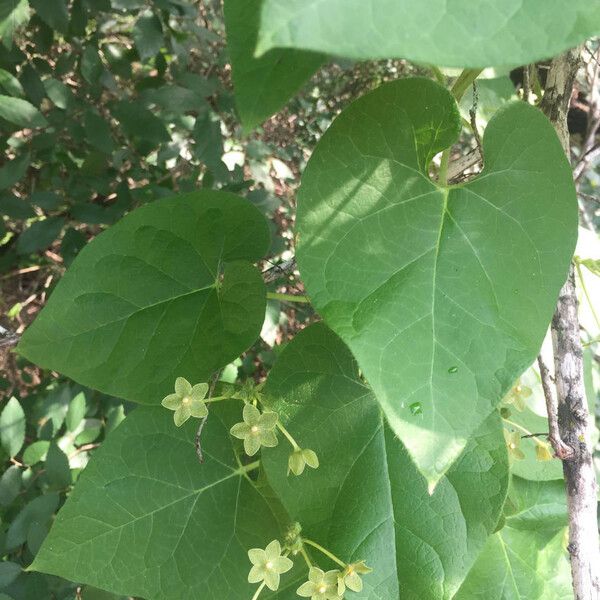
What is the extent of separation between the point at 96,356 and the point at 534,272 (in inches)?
20.4

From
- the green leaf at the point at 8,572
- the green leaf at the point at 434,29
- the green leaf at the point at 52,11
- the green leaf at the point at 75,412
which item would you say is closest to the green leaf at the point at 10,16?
the green leaf at the point at 52,11

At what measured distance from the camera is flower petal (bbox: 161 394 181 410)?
718 millimetres

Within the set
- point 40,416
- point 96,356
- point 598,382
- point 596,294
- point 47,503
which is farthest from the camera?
point 598,382

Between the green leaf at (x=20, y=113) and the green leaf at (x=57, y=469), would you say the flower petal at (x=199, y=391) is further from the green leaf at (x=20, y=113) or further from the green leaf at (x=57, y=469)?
the green leaf at (x=20, y=113)

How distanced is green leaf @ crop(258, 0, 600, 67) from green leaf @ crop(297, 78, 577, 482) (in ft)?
0.73

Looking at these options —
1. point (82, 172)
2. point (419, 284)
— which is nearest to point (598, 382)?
point (419, 284)

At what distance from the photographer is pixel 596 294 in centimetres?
100

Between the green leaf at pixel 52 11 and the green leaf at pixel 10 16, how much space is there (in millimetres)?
26

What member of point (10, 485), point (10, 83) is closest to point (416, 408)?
point (10, 485)

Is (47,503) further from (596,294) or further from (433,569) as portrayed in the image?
(596,294)

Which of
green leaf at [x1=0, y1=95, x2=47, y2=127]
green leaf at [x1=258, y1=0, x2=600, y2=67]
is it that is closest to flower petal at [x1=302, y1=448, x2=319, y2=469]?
green leaf at [x1=258, y1=0, x2=600, y2=67]

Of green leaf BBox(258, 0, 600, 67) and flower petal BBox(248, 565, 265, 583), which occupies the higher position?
green leaf BBox(258, 0, 600, 67)

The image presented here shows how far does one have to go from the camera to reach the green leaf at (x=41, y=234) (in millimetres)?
1460

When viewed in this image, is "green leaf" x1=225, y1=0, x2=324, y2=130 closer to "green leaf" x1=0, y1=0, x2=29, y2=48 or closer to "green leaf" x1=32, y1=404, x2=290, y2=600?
"green leaf" x1=32, y1=404, x2=290, y2=600
